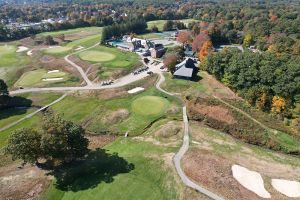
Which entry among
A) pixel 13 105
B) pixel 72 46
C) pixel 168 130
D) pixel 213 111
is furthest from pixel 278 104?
pixel 72 46

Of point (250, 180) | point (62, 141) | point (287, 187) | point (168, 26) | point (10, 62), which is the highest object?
point (168, 26)

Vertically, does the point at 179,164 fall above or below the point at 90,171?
above

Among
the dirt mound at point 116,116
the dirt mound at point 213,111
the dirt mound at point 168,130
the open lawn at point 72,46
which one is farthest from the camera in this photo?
the open lawn at point 72,46

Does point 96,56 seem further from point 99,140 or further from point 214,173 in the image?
point 214,173

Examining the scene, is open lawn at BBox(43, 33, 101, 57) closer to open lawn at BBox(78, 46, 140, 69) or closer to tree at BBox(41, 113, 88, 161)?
open lawn at BBox(78, 46, 140, 69)

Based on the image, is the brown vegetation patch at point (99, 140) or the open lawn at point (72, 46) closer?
the brown vegetation patch at point (99, 140)

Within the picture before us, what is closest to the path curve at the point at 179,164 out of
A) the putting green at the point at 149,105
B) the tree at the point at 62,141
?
Result: the putting green at the point at 149,105

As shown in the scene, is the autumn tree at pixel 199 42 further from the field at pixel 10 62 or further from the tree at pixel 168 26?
the field at pixel 10 62
